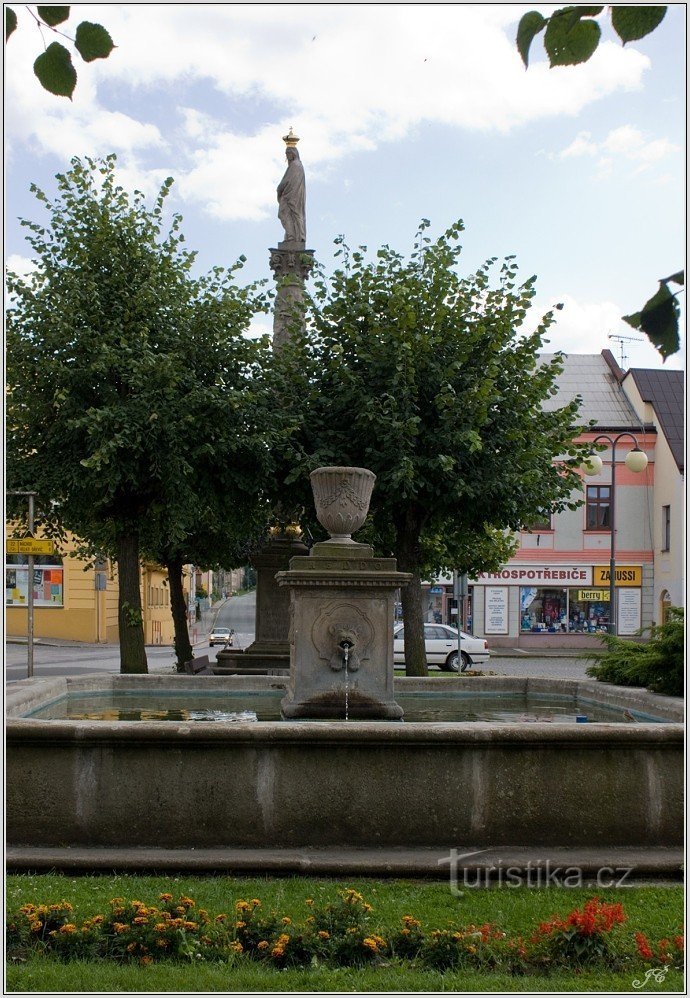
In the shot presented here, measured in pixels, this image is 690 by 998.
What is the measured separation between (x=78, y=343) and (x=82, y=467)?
6.60 ft

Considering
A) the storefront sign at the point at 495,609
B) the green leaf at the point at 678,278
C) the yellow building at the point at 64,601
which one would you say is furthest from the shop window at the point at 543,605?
the green leaf at the point at 678,278

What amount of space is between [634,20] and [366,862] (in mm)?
4294

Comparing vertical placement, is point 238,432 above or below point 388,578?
above

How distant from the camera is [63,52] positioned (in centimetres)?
281

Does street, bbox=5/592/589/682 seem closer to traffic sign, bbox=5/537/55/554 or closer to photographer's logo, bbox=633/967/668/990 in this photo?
traffic sign, bbox=5/537/55/554

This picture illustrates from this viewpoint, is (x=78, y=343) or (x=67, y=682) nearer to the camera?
(x=67, y=682)

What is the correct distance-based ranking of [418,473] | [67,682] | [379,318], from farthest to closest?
[379,318], [418,473], [67,682]

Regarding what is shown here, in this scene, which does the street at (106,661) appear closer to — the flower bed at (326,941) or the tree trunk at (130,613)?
the tree trunk at (130,613)

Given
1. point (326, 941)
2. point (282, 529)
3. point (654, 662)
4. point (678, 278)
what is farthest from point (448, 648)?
point (678, 278)

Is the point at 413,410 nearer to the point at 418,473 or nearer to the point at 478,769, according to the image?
the point at 418,473

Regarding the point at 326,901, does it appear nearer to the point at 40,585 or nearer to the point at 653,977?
the point at 653,977

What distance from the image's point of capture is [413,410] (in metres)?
15.6

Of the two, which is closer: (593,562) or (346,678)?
(346,678)

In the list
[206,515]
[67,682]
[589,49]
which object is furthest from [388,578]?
[206,515]
